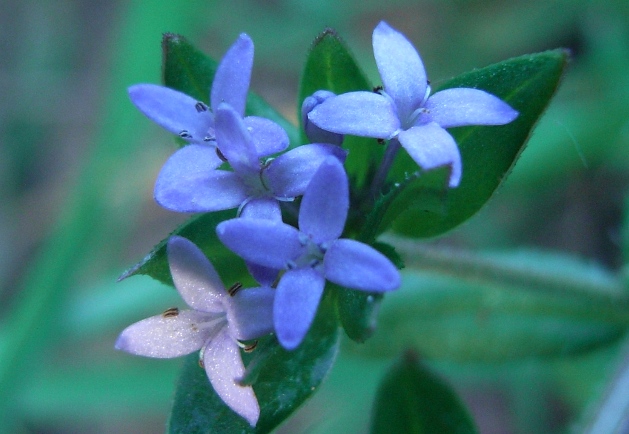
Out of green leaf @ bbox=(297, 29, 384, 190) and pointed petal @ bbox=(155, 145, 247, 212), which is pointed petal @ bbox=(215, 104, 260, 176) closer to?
pointed petal @ bbox=(155, 145, 247, 212)

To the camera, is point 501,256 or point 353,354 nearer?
point 501,256

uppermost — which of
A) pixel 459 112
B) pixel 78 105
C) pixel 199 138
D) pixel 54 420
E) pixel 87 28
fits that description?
pixel 459 112

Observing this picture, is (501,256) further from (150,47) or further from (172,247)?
(150,47)

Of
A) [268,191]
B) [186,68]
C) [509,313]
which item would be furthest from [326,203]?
[509,313]

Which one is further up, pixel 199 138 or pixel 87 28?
pixel 199 138

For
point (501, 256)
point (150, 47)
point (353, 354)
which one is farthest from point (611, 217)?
point (150, 47)

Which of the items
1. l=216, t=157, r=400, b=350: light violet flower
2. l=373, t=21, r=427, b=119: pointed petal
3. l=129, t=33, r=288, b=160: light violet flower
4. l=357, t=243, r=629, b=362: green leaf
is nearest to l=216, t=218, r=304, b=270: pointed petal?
l=216, t=157, r=400, b=350: light violet flower

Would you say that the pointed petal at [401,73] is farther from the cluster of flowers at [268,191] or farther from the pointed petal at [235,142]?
the pointed petal at [235,142]

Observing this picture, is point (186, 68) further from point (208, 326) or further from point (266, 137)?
point (208, 326)
